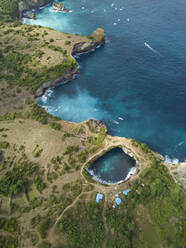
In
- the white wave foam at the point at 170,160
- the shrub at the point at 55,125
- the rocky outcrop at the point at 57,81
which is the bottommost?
the white wave foam at the point at 170,160

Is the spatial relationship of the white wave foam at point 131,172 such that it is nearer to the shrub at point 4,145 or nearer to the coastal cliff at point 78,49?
the shrub at point 4,145

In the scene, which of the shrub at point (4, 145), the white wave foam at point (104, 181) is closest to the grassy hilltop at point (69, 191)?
the shrub at point (4, 145)

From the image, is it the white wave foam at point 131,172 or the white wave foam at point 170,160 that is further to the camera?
the white wave foam at point 170,160

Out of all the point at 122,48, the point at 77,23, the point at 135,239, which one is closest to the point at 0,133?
the point at 135,239

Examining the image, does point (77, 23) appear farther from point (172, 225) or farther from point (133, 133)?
point (172, 225)

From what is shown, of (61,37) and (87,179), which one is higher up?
(61,37)

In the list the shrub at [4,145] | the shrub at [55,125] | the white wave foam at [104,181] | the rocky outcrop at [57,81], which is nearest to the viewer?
the white wave foam at [104,181]

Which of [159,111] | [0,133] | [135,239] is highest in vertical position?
[159,111]
